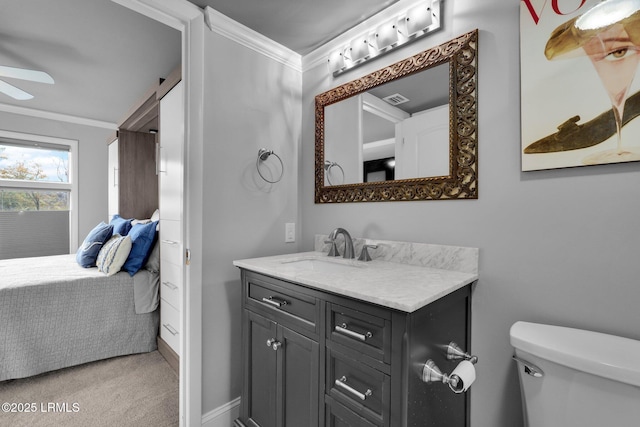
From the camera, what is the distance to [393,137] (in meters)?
1.44

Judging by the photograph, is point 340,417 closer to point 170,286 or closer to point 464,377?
point 464,377

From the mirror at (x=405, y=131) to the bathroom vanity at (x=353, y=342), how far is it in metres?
0.35

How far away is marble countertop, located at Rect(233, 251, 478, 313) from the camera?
2.76 ft

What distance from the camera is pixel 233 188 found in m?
1.61

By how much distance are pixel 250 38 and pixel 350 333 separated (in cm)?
166

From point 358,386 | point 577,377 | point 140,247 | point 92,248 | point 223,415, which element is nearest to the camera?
point 577,377

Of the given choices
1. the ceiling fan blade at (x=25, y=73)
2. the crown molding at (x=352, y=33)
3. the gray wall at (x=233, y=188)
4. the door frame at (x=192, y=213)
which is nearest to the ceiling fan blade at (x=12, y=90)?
the ceiling fan blade at (x=25, y=73)

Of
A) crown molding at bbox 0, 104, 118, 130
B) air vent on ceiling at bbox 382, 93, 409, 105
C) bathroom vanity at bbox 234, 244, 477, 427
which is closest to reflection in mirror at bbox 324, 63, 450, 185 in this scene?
air vent on ceiling at bbox 382, 93, 409, 105

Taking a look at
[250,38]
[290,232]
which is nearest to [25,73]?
[250,38]

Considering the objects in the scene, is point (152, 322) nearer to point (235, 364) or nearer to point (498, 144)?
point (235, 364)

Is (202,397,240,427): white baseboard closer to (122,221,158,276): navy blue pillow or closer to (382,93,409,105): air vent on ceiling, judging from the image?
(122,221,158,276): navy blue pillow

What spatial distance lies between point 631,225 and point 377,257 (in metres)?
0.93

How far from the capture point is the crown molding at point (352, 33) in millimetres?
1376

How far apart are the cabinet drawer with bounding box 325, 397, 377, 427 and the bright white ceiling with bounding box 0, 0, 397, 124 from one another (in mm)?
1764
